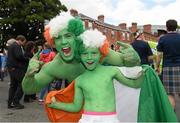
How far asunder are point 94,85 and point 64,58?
0.34 m

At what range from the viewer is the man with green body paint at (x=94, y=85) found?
11.9 ft

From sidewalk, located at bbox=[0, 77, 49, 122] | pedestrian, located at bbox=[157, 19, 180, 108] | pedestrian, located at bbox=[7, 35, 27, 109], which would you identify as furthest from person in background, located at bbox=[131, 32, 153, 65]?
pedestrian, located at bbox=[7, 35, 27, 109]

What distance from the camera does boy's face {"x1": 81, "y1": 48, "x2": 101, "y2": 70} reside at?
371 cm

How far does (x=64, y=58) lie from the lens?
12.3ft

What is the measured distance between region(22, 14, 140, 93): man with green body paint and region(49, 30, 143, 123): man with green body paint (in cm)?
10

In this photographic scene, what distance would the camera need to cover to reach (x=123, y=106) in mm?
4238

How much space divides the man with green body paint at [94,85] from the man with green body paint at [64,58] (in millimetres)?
104

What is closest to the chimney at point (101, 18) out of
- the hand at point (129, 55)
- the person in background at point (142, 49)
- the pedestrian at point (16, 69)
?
the pedestrian at point (16, 69)

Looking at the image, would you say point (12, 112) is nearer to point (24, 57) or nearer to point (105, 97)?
point (24, 57)

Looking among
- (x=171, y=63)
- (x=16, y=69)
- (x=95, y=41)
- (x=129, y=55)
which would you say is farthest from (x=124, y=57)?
(x=16, y=69)

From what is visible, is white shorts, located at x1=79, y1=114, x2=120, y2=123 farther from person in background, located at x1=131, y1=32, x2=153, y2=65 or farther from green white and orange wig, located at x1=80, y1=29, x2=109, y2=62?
person in background, located at x1=131, y1=32, x2=153, y2=65

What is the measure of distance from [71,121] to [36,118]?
370cm

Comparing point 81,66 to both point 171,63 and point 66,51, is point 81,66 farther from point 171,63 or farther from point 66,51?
point 171,63

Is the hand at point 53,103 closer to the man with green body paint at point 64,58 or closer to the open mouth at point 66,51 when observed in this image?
the man with green body paint at point 64,58
